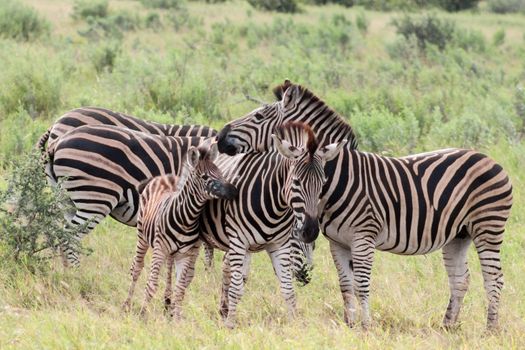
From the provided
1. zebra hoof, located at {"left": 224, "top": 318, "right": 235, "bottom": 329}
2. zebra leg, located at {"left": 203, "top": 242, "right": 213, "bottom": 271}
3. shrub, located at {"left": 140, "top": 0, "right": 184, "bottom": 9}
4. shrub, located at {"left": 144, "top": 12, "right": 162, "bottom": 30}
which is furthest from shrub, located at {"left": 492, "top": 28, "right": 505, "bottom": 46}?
zebra hoof, located at {"left": 224, "top": 318, "right": 235, "bottom": 329}

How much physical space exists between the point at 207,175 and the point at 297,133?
0.70 m

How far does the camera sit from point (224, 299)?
6977 millimetres

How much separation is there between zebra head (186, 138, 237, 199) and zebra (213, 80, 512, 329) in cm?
72

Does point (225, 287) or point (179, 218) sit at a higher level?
point (179, 218)

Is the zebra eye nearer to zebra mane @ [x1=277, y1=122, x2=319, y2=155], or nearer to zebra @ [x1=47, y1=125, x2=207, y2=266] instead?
zebra mane @ [x1=277, y1=122, x2=319, y2=155]

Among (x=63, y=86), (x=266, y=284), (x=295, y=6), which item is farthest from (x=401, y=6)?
(x=266, y=284)

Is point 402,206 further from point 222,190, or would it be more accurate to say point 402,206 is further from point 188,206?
point 188,206

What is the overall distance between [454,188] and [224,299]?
6.32 feet

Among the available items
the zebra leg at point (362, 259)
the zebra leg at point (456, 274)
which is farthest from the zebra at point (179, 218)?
the zebra leg at point (456, 274)

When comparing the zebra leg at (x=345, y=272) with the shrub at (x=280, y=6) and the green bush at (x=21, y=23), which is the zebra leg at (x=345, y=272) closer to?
the green bush at (x=21, y=23)

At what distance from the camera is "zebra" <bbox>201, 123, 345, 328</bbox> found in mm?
6191

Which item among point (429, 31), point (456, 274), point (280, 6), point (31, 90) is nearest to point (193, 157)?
point (456, 274)

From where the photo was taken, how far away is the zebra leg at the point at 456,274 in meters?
7.10

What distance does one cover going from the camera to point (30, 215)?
25.1ft
